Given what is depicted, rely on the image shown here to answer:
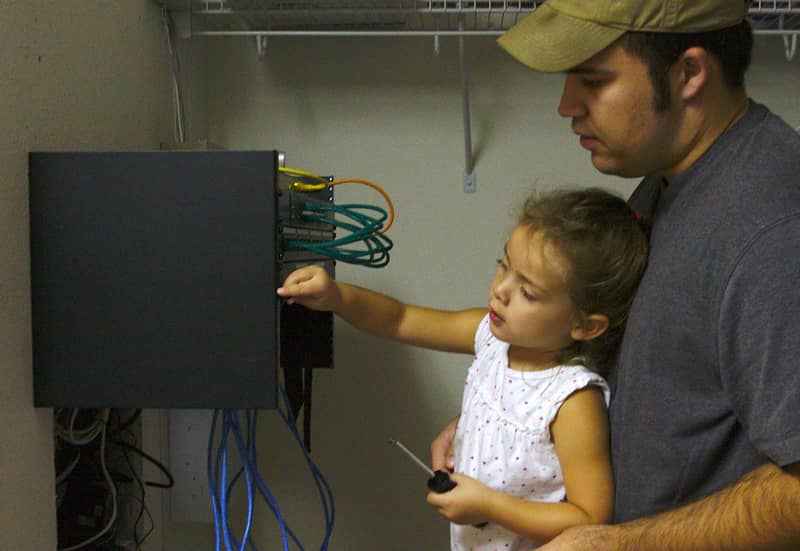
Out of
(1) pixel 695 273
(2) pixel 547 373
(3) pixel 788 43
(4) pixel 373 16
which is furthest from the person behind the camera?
(3) pixel 788 43

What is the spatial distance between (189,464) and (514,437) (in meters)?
0.83

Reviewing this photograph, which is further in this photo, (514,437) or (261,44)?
(261,44)

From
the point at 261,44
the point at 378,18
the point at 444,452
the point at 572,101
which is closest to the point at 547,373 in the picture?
the point at 444,452

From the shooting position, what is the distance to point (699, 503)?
872mm

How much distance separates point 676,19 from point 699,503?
56 cm

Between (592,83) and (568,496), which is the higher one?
(592,83)

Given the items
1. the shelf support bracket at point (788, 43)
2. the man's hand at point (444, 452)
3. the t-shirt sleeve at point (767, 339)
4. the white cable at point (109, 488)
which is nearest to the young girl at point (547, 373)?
the man's hand at point (444, 452)

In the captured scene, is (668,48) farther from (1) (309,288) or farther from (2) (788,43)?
(2) (788,43)

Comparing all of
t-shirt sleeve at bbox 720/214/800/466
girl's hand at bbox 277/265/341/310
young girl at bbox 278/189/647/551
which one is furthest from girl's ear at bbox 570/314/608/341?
girl's hand at bbox 277/265/341/310

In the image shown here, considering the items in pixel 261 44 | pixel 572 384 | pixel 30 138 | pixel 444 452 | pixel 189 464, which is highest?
pixel 261 44

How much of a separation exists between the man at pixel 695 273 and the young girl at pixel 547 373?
4 centimetres

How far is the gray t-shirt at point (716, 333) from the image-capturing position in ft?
2.52

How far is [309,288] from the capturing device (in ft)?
3.39

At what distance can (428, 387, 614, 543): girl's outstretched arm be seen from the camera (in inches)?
39.5
